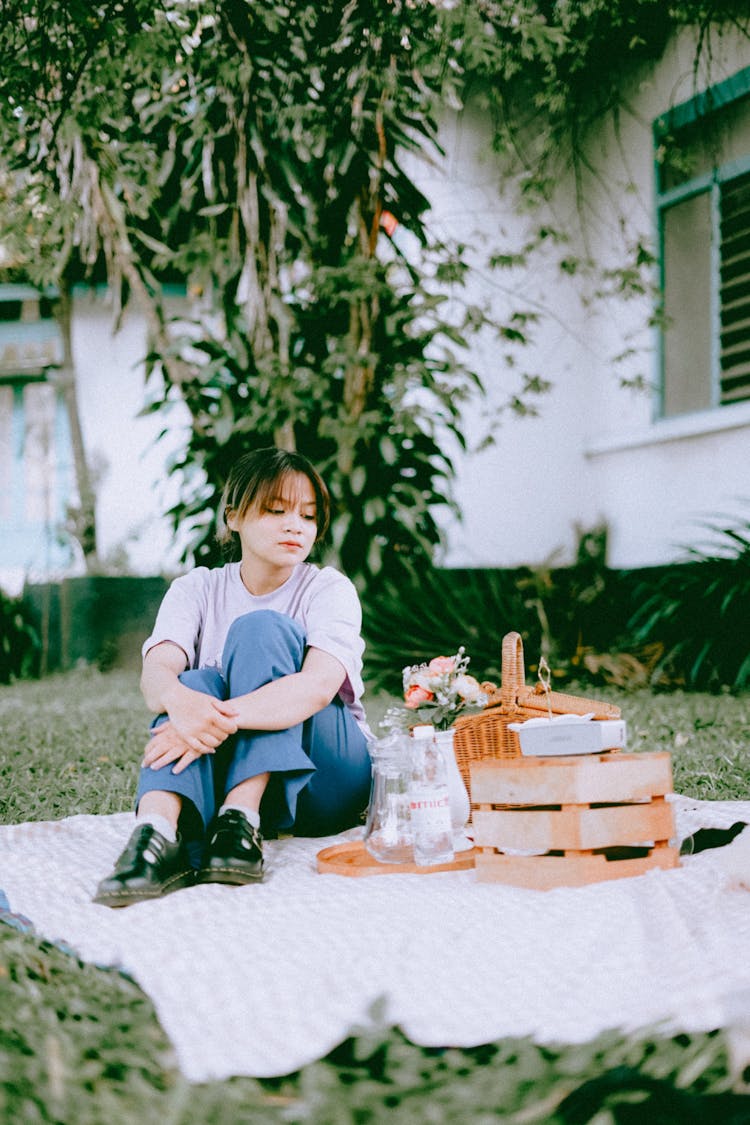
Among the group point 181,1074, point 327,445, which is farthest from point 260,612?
point 327,445

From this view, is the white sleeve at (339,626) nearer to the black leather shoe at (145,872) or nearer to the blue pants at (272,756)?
the blue pants at (272,756)

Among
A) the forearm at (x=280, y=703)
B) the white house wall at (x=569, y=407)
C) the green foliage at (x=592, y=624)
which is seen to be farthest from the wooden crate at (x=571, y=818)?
the white house wall at (x=569, y=407)

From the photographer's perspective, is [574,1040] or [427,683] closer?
[574,1040]

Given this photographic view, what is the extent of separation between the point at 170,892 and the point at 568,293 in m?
5.33

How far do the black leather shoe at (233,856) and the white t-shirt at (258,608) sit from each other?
41 cm

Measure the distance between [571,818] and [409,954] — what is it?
0.47 m

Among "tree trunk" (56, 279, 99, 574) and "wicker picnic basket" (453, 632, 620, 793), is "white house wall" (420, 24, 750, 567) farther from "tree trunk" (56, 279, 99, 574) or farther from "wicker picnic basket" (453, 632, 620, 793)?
"wicker picnic basket" (453, 632, 620, 793)

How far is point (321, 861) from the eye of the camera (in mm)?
2139

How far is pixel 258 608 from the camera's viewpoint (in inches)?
97.7

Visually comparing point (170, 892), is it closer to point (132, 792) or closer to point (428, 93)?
point (132, 792)

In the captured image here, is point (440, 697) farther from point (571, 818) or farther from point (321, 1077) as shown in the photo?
point (321, 1077)

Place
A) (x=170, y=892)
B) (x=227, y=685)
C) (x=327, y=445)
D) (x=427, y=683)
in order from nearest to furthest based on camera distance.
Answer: (x=170, y=892), (x=227, y=685), (x=427, y=683), (x=327, y=445)

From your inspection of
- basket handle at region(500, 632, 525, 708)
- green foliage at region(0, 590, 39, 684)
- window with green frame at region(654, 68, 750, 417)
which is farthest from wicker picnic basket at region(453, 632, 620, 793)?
green foliage at region(0, 590, 39, 684)

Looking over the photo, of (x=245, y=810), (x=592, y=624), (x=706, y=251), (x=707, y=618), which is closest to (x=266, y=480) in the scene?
(x=245, y=810)
